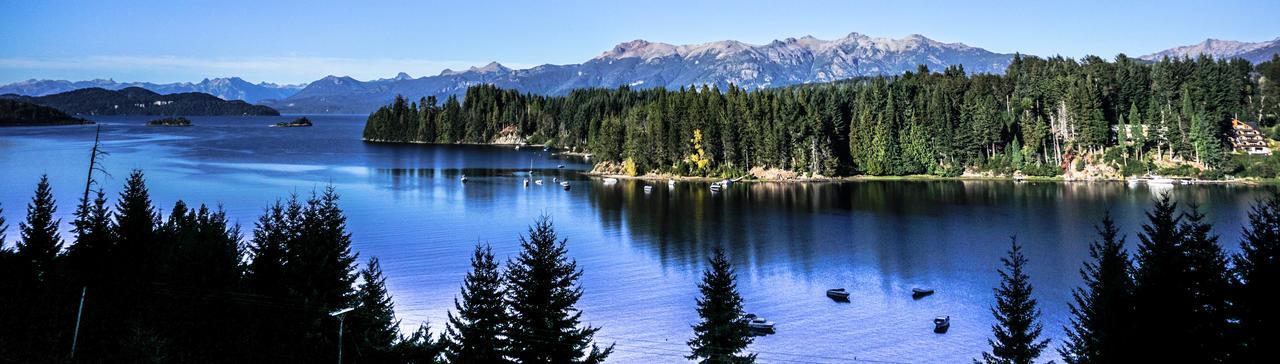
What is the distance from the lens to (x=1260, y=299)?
21562 mm

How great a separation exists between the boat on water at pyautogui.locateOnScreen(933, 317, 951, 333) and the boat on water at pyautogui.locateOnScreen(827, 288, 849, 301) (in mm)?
5185

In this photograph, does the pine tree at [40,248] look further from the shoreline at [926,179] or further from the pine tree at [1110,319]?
the shoreline at [926,179]

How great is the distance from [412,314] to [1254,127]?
114 metres

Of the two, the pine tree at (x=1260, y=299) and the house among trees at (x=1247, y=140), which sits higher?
the house among trees at (x=1247, y=140)

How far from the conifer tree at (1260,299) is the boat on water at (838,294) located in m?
20.4

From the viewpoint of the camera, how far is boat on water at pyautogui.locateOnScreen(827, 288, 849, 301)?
41.9m

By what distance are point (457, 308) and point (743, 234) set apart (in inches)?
1543

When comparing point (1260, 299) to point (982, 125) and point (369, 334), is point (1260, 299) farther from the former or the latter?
point (982, 125)

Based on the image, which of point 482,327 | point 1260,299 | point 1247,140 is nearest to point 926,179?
point 1247,140

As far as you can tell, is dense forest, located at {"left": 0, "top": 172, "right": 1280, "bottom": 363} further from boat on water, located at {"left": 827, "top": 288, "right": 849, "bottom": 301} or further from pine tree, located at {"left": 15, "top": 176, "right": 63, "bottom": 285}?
boat on water, located at {"left": 827, "top": 288, "right": 849, "bottom": 301}

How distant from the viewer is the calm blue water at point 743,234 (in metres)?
37.9

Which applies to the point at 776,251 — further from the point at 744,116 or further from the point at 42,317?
the point at 744,116

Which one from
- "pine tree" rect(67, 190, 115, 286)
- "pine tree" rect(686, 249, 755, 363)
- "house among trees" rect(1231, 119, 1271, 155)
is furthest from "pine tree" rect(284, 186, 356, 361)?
"house among trees" rect(1231, 119, 1271, 155)

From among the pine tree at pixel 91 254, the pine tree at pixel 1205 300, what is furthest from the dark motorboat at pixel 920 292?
the pine tree at pixel 91 254
